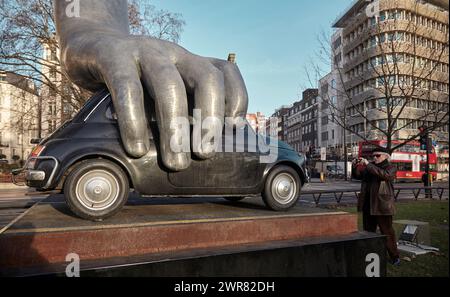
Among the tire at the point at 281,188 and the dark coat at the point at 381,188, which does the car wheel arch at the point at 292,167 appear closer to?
the tire at the point at 281,188

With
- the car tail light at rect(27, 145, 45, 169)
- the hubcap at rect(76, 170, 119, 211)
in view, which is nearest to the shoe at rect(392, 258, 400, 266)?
the hubcap at rect(76, 170, 119, 211)

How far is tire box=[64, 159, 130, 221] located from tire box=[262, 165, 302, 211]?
6.41 ft

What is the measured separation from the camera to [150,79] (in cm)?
382

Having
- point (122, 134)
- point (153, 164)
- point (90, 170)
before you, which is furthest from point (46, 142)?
point (153, 164)

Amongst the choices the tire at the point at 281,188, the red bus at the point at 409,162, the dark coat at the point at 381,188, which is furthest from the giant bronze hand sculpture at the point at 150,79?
the red bus at the point at 409,162

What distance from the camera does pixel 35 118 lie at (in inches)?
872

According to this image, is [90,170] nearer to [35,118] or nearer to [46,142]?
[46,142]

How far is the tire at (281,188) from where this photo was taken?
4582 millimetres

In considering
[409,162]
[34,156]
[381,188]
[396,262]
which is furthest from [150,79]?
[409,162]

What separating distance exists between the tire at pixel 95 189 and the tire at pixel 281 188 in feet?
6.41

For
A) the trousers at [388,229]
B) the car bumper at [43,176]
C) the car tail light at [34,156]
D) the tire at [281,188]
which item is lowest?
the trousers at [388,229]

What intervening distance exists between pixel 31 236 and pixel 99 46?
89.5 inches

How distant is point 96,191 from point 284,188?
253cm

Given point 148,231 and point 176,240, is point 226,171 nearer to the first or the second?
point 176,240
